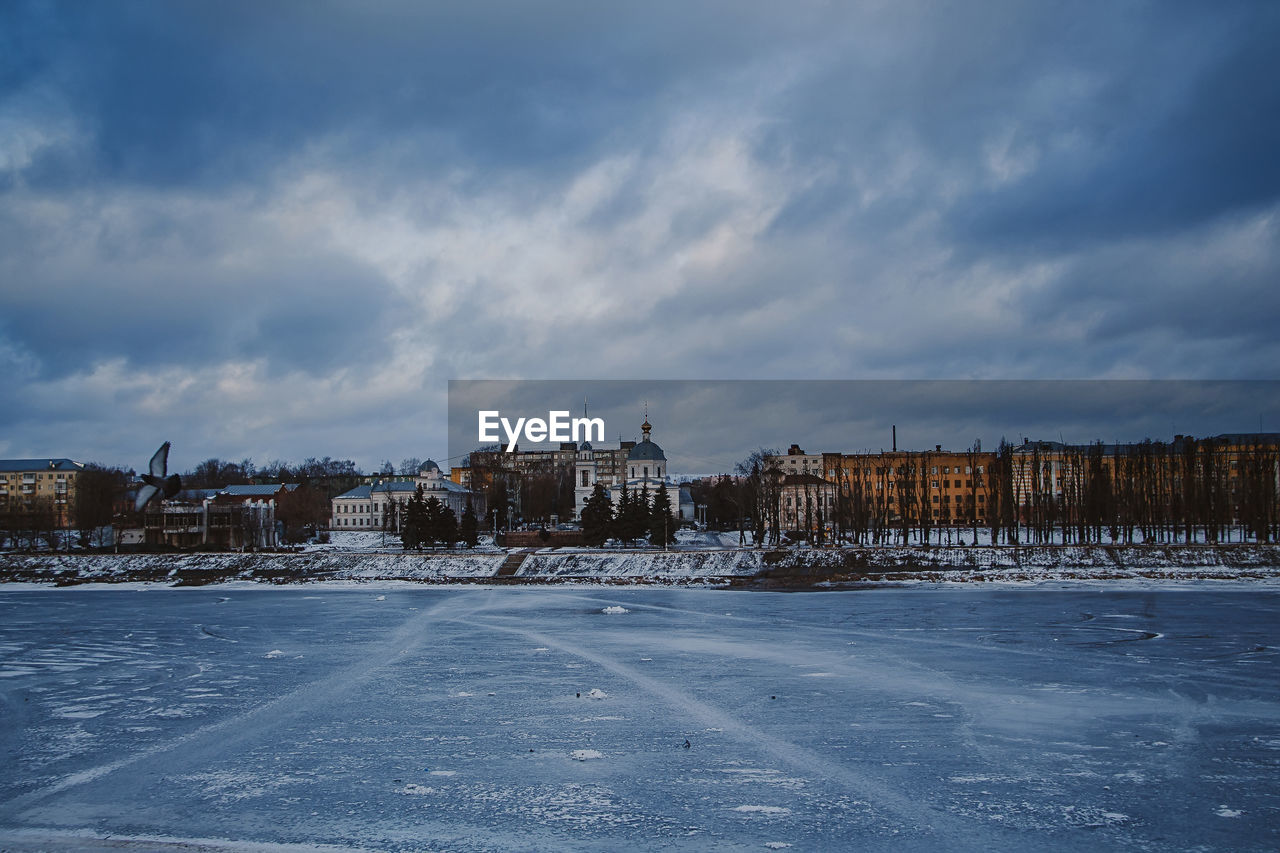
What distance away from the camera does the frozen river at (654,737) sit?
8.58m

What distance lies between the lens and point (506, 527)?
8494cm

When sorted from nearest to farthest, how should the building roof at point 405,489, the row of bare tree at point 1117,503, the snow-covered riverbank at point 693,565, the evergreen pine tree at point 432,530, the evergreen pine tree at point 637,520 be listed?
1. the snow-covered riverbank at point 693,565
2. the row of bare tree at point 1117,503
3. the evergreen pine tree at point 637,520
4. the evergreen pine tree at point 432,530
5. the building roof at point 405,489

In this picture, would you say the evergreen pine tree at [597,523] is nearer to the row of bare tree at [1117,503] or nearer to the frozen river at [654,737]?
the row of bare tree at [1117,503]

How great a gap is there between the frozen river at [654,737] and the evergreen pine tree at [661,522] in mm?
35314

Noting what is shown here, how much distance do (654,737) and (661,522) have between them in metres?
48.4

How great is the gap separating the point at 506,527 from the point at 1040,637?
6736cm

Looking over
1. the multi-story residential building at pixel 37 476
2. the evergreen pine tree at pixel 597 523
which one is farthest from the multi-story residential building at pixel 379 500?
the evergreen pine tree at pixel 597 523

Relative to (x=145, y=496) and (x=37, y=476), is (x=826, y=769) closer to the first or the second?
(x=145, y=496)

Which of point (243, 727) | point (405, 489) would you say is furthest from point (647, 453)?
point (243, 727)

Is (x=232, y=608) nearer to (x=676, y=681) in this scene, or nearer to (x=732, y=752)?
(x=676, y=681)

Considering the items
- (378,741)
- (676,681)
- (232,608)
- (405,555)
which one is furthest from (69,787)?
(405,555)

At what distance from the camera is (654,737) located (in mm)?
11984

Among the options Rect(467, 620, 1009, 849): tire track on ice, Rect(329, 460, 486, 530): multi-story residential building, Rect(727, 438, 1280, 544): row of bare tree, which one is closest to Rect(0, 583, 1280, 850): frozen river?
Rect(467, 620, 1009, 849): tire track on ice

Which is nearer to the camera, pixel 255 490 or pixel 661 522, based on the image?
pixel 661 522
